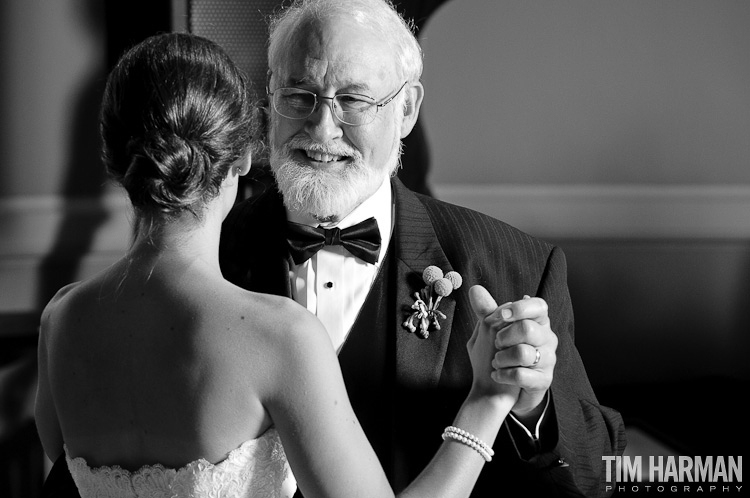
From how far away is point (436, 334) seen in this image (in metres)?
1.70

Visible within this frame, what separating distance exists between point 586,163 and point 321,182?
186cm

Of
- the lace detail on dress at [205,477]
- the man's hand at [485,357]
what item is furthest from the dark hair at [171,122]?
the man's hand at [485,357]

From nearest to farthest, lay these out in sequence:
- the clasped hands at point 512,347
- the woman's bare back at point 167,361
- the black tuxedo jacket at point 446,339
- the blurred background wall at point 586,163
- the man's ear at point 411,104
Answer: the woman's bare back at point 167,361 → the clasped hands at point 512,347 → the black tuxedo jacket at point 446,339 → the man's ear at point 411,104 → the blurred background wall at point 586,163

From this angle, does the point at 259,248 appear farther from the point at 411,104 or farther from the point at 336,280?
the point at 411,104

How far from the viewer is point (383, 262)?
1.81m

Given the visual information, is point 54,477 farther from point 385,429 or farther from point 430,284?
point 430,284

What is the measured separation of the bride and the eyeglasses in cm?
59

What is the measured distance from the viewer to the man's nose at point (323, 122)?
173 cm

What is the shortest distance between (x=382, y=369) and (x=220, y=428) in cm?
68

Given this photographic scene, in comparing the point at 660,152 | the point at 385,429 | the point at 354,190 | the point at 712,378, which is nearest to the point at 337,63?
the point at 354,190

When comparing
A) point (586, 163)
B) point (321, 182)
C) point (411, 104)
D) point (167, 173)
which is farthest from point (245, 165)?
point (586, 163)

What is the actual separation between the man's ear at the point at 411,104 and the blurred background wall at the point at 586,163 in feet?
4.28

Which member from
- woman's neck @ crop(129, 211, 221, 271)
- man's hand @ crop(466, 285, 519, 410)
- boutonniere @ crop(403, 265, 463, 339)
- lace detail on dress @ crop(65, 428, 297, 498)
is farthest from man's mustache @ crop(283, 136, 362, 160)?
lace detail on dress @ crop(65, 428, 297, 498)

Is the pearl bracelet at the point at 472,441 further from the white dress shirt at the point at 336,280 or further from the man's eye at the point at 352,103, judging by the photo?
the man's eye at the point at 352,103
